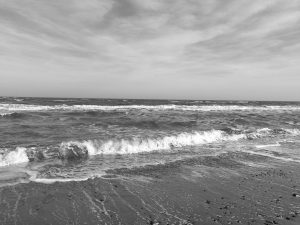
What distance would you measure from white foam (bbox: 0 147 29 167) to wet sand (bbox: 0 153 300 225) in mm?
3087

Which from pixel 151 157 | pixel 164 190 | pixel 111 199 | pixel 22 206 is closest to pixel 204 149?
pixel 151 157

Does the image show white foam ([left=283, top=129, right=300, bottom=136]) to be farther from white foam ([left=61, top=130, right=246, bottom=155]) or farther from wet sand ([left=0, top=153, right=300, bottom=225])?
wet sand ([left=0, top=153, right=300, bottom=225])

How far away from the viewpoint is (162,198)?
25.6 ft

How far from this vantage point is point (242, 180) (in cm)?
971

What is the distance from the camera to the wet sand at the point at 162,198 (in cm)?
652

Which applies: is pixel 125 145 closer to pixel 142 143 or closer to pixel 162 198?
pixel 142 143

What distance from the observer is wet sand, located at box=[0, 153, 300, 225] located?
652 centimetres

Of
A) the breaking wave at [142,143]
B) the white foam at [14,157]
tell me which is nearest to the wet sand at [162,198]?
the white foam at [14,157]

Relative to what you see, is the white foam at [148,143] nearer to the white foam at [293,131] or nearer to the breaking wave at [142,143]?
the breaking wave at [142,143]

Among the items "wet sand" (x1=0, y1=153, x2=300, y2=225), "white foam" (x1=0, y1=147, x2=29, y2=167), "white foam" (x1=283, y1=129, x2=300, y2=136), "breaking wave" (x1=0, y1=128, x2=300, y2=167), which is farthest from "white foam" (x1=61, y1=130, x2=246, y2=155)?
"white foam" (x1=283, y1=129, x2=300, y2=136)

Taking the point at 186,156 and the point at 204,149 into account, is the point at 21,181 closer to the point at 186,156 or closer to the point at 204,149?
the point at 186,156

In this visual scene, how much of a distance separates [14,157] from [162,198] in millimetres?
6304

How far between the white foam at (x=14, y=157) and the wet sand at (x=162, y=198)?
10.1 ft

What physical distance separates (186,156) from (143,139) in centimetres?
316
